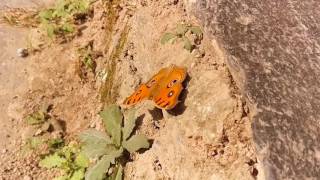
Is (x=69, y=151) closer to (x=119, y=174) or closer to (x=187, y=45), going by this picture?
(x=119, y=174)

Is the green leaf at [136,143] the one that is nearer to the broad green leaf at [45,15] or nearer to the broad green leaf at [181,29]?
the broad green leaf at [181,29]

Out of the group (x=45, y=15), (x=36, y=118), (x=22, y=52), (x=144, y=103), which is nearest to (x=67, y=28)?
(x=45, y=15)

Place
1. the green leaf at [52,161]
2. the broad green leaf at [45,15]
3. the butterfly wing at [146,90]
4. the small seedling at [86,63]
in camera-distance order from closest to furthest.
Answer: the butterfly wing at [146,90], the green leaf at [52,161], the small seedling at [86,63], the broad green leaf at [45,15]

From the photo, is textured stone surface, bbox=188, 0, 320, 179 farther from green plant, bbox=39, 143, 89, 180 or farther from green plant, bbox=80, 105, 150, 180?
green plant, bbox=39, 143, 89, 180

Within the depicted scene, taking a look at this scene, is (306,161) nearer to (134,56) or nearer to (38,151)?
(134,56)

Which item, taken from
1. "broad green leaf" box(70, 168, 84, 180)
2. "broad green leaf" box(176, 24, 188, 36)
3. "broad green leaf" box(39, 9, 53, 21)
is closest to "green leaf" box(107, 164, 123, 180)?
"broad green leaf" box(70, 168, 84, 180)

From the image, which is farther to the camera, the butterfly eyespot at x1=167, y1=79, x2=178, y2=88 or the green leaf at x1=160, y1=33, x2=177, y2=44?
the green leaf at x1=160, y1=33, x2=177, y2=44

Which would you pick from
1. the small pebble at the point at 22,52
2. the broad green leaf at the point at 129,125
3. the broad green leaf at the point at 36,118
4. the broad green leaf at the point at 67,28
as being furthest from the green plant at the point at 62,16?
the broad green leaf at the point at 129,125
